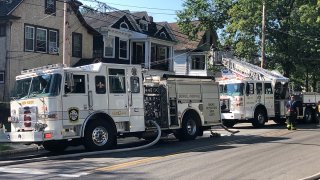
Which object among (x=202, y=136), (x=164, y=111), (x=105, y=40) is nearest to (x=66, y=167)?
(x=164, y=111)

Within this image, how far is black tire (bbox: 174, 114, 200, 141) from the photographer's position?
18.6 meters

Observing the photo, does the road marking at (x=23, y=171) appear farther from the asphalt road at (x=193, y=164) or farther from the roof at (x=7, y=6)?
the roof at (x=7, y=6)

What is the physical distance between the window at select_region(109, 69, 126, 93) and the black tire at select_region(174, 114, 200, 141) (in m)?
3.46

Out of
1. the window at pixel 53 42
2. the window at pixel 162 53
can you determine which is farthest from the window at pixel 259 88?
the window at pixel 162 53

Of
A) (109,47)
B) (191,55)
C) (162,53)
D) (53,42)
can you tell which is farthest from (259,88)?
(191,55)

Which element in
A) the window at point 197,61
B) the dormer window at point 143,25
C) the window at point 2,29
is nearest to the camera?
the window at point 2,29

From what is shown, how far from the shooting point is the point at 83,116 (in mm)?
14836

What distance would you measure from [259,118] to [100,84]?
12.3 meters

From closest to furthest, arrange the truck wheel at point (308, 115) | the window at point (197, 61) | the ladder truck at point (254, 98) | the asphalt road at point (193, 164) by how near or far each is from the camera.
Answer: the asphalt road at point (193, 164), the ladder truck at point (254, 98), the truck wheel at point (308, 115), the window at point (197, 61)

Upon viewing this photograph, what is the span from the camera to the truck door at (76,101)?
14.5 metres

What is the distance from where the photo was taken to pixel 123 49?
131 ft

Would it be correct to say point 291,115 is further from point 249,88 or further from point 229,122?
point 229,122

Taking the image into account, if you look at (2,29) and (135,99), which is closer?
(135,99)

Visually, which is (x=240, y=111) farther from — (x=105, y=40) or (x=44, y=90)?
(x=105, y=40)
